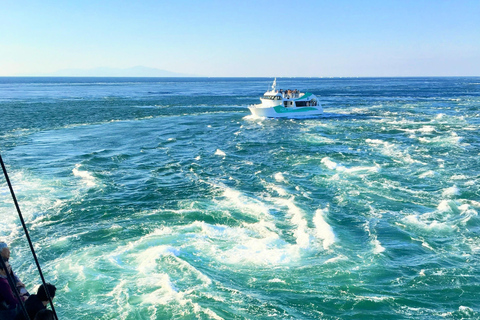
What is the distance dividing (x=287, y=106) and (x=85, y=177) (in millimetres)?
46608

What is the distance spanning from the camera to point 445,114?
230ft

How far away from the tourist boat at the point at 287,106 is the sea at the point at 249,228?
2459 centimetres

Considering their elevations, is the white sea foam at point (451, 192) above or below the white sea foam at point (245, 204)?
above

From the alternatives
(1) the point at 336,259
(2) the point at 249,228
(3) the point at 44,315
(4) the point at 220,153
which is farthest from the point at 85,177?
(3) the point at 44,315

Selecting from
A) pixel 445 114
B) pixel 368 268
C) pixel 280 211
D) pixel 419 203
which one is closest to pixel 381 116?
pixel 445 114

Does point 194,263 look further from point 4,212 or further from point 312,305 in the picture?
point 4,212

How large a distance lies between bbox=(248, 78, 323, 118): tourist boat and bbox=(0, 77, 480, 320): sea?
24588 millimetres

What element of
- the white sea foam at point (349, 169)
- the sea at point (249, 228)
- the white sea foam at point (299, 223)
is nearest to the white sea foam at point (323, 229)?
the sea at point (249, 228)

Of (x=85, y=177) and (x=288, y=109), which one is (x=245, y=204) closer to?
(x=85, y=177)

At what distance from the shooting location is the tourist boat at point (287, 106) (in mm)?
67375

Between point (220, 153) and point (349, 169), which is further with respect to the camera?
point (220, 153)

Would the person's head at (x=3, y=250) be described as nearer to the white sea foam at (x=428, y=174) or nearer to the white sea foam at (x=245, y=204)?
the white sea foam at (x=245, y=204)

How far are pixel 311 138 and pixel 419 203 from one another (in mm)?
24795

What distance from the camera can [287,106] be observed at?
6925 centimetres
